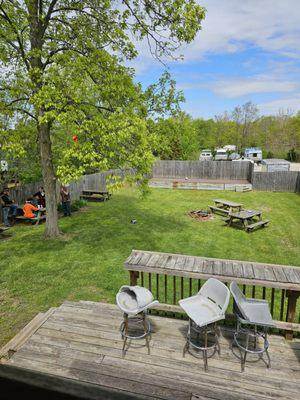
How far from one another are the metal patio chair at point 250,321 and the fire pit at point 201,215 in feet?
29.5

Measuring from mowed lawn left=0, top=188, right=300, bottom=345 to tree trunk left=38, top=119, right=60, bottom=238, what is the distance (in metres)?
0.48

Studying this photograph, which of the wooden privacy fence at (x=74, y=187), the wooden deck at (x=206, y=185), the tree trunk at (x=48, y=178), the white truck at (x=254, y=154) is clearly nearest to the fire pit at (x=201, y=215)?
the wooden privacy fence at (x=74, y=187)

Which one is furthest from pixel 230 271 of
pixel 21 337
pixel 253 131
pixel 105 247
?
pixel 253 131

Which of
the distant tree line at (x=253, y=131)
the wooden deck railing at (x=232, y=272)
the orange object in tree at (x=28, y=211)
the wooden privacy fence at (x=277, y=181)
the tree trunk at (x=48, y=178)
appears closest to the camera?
the wooden deck railing at (x=232, y=272)

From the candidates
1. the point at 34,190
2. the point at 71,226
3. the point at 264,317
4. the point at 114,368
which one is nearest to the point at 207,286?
the point at 264,317

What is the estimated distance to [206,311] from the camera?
151 inches

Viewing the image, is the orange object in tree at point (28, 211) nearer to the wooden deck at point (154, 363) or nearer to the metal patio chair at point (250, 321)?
the wooden deck at point (154, 363)

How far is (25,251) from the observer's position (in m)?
8.79

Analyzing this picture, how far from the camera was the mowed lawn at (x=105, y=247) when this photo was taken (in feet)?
20.7

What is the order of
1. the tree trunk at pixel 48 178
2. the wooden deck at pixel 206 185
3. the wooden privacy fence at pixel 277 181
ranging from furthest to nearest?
the wooden deck at pixel 206 185 → the wooden privacy fence at pixel 277 181 → the tree trunk at pixel 48 178

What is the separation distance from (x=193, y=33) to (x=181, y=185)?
13.7 m

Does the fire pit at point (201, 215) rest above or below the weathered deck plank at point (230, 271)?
below

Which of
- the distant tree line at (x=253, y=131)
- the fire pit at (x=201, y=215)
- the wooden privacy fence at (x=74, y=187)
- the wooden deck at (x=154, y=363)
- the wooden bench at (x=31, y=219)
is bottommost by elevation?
the fire pit at (x=201, y=215)

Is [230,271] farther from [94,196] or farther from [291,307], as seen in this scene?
[94,196]
